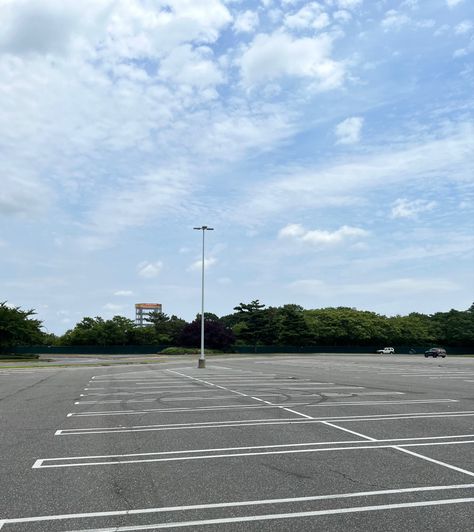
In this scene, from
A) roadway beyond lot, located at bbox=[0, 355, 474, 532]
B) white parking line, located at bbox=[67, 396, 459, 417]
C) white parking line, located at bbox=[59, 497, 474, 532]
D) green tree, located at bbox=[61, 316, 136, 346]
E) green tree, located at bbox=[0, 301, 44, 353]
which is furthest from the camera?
green tree, located at bbox=[61, 316, 136, 346]

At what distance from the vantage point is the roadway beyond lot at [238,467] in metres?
5.09

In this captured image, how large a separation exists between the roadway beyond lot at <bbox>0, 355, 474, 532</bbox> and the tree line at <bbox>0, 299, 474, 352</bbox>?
69263 millimetres

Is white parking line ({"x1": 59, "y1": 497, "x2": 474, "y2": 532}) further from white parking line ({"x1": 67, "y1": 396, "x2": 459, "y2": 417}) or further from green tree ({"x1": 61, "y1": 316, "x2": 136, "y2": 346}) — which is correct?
green tree ({"x1": 61, "y1": 316, "x2": 136, "y2": 346})

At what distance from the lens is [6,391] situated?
18766 mm

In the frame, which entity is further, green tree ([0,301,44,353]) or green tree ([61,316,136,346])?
green tree ([61,316,136,346])

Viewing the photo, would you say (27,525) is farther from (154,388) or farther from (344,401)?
(154,388)

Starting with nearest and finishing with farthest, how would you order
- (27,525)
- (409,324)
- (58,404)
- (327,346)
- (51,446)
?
(27,525) → (51,446) → (58,404) → (327,346) → (409,324)

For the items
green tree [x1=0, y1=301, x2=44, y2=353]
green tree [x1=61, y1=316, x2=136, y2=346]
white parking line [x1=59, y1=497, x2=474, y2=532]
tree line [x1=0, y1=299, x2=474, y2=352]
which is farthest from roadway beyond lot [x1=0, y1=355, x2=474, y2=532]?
green tree [x1=61, y1=316, x2=136, y2=346]

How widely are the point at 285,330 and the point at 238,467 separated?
289ft

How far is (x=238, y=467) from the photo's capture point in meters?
7.03

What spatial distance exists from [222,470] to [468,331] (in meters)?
107

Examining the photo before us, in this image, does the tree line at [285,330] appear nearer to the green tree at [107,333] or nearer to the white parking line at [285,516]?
the green tree at [107,333]

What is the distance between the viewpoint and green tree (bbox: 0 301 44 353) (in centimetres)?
6325

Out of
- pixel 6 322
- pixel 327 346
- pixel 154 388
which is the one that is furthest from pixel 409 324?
pixel 154 388
